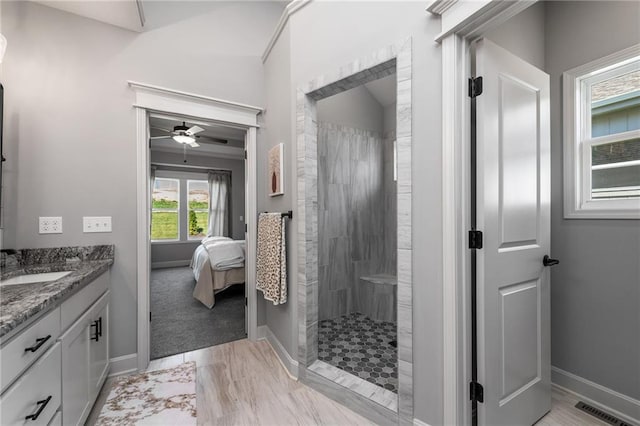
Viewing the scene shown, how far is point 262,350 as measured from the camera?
2.57m

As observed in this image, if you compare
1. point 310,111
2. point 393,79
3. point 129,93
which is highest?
point 393,79

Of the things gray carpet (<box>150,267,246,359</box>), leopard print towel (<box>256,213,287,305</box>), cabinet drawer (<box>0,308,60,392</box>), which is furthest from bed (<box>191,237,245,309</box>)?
cabinet drawer (<box>0,308,60,392</box>)

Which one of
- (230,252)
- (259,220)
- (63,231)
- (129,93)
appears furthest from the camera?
(230,252)

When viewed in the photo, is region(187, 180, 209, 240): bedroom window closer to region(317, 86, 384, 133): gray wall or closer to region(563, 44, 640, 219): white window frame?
region(317, 86, 384, 133): gray wall

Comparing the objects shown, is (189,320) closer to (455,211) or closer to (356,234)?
(356,234)

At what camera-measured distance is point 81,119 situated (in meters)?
2.11

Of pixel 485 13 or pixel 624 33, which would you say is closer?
pixel 485 13

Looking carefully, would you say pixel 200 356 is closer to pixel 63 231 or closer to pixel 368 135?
pixel 63 231

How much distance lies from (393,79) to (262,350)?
10.5 ft

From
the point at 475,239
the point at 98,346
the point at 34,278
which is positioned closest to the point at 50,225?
the point at 34,278

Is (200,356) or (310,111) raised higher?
(310,111)

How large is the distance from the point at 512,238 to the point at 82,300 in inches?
95.0

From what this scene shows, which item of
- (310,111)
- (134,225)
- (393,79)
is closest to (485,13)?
(310,111)

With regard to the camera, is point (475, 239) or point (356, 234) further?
point (356, 234)
